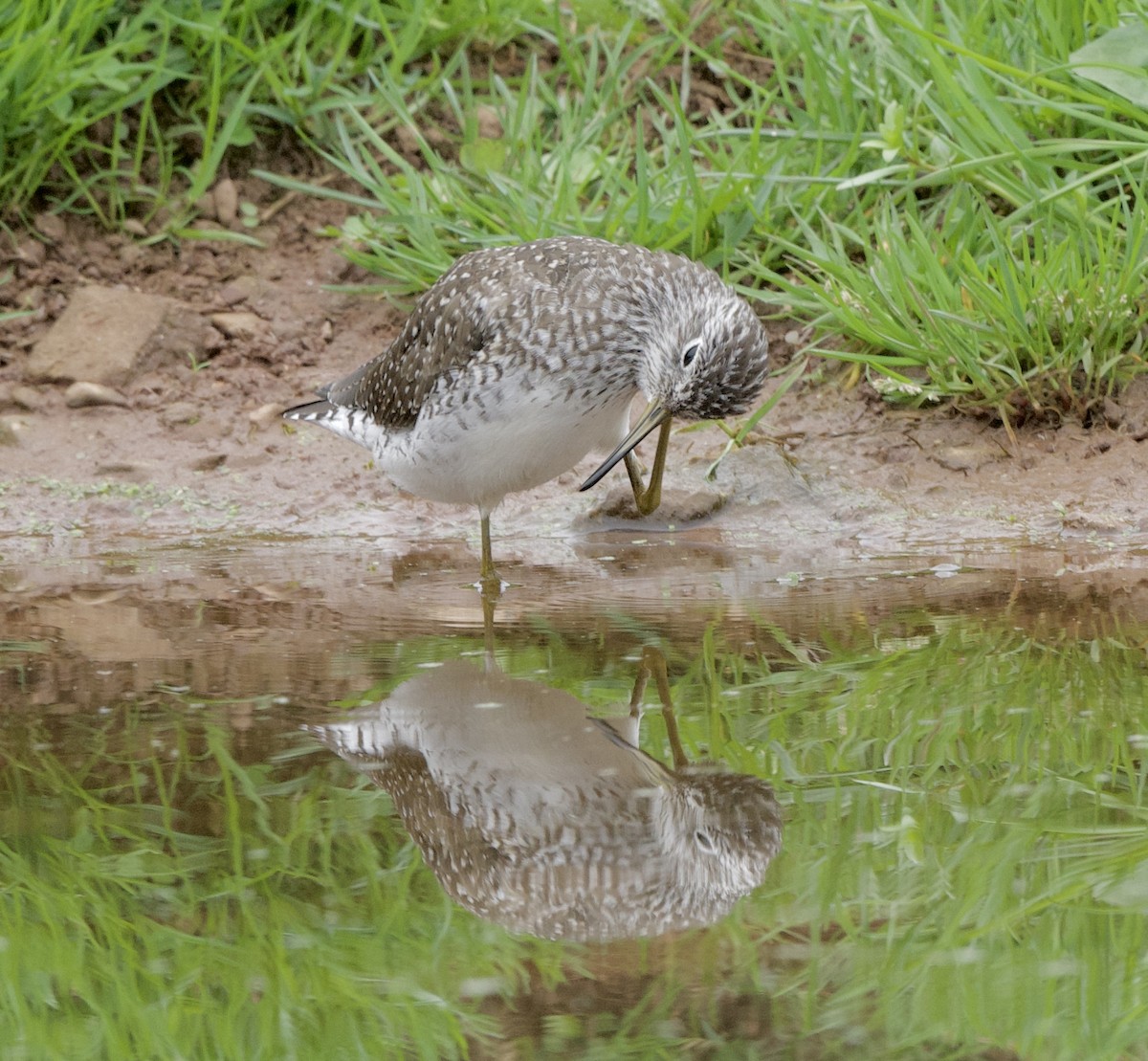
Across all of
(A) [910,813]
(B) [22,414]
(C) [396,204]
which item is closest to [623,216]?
(C) [396,204]

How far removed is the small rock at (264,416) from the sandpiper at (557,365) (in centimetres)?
150

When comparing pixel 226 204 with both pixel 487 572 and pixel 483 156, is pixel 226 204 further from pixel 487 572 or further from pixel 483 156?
pixel 487 572

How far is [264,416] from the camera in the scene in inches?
294

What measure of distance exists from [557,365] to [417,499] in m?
1.67

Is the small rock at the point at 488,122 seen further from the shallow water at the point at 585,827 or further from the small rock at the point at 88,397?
the shallow water at the point at 585,827

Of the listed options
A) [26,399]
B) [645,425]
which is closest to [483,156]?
[26,399]

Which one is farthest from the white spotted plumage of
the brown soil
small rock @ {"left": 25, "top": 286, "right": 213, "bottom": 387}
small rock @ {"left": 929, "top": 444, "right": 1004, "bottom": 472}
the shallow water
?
small rock @ {"left": 25, "top": 286, "right": 213, "bottom": 387}

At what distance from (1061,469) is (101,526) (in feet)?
12.7

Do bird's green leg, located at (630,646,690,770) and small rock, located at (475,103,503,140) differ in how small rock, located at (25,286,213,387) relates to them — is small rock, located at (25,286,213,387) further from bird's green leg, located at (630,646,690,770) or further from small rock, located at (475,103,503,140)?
bird's green leg, located at (630,646,690,770)

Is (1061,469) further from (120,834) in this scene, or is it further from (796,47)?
(120,834)

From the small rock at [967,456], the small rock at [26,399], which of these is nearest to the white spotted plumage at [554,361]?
the small rock at [967,456]

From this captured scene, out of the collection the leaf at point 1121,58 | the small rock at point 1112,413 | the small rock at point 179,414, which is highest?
the leaf at point 1121,58

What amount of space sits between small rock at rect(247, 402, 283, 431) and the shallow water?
217 centimetres

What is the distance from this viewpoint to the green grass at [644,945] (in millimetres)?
2760
